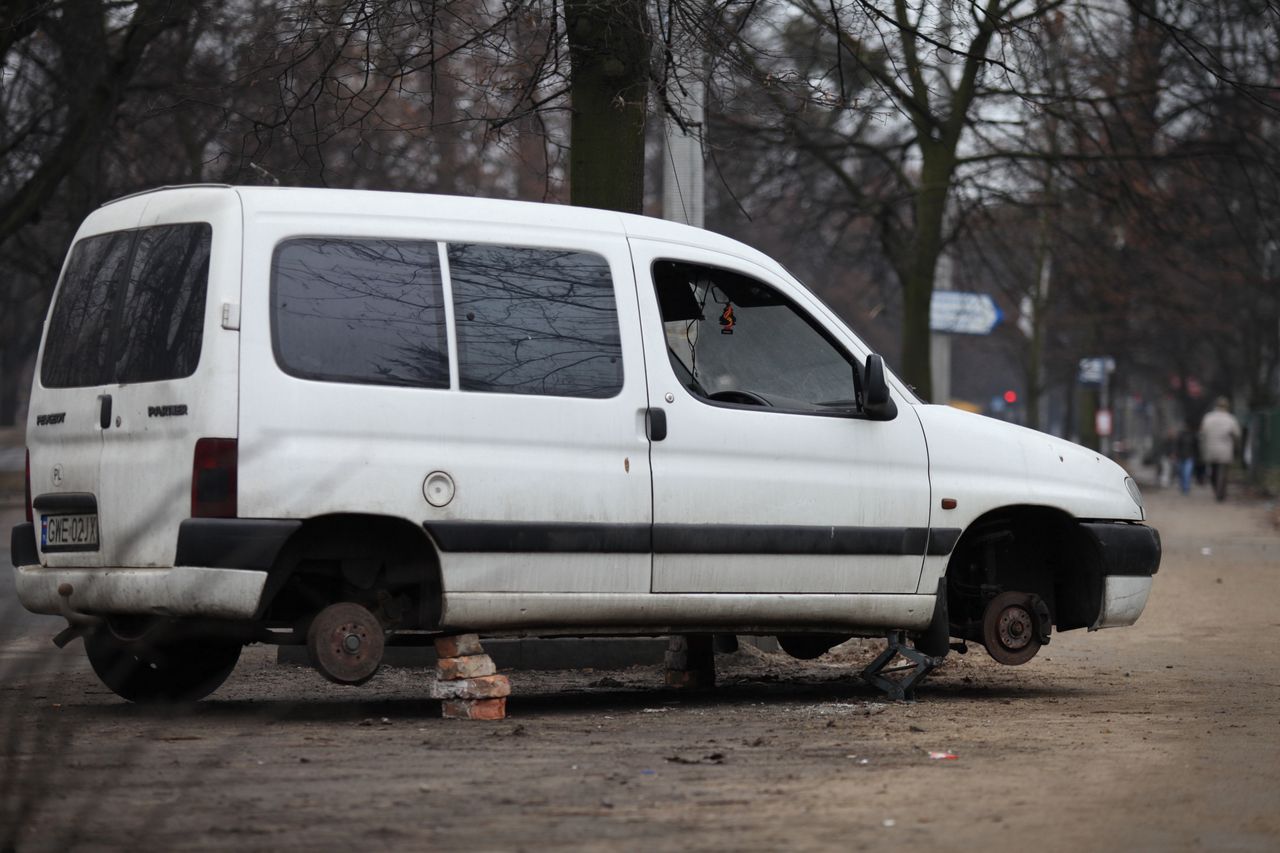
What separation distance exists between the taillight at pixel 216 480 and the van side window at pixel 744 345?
181cm

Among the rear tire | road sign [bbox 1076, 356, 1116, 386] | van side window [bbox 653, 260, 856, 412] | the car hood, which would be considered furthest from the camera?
road sign [bbox 1076, 356, 1116, 386]

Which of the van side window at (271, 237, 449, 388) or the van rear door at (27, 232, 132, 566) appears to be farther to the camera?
the van rear door at (27, 232, 132, 566)

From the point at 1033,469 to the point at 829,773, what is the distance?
105 inches

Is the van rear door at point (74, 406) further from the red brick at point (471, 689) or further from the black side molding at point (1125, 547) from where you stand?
the black side molding at point (1125, 547)

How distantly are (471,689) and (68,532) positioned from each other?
1615 mm

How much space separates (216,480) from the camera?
6465 mm

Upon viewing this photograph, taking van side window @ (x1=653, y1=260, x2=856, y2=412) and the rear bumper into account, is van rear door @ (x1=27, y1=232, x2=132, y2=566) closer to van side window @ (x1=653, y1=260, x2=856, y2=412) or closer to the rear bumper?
the rear bumper

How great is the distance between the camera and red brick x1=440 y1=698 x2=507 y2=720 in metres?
7.08

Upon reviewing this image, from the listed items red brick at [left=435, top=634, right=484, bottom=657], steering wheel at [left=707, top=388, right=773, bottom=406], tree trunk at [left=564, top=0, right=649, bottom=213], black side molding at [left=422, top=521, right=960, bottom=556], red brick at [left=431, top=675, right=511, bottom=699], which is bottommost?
red brick at [left=431, top=675, right=511, bottom=699]

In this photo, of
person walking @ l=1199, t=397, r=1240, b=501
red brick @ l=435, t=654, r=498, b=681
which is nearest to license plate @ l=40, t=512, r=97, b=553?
red brick @ l=435, t=654, r=498, b=681

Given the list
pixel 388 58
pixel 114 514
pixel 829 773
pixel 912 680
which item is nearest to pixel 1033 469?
pixel 912 680

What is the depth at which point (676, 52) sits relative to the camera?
973cm

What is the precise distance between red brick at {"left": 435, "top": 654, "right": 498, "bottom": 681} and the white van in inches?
Result: 5.5

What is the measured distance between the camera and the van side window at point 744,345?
24.4 ft
